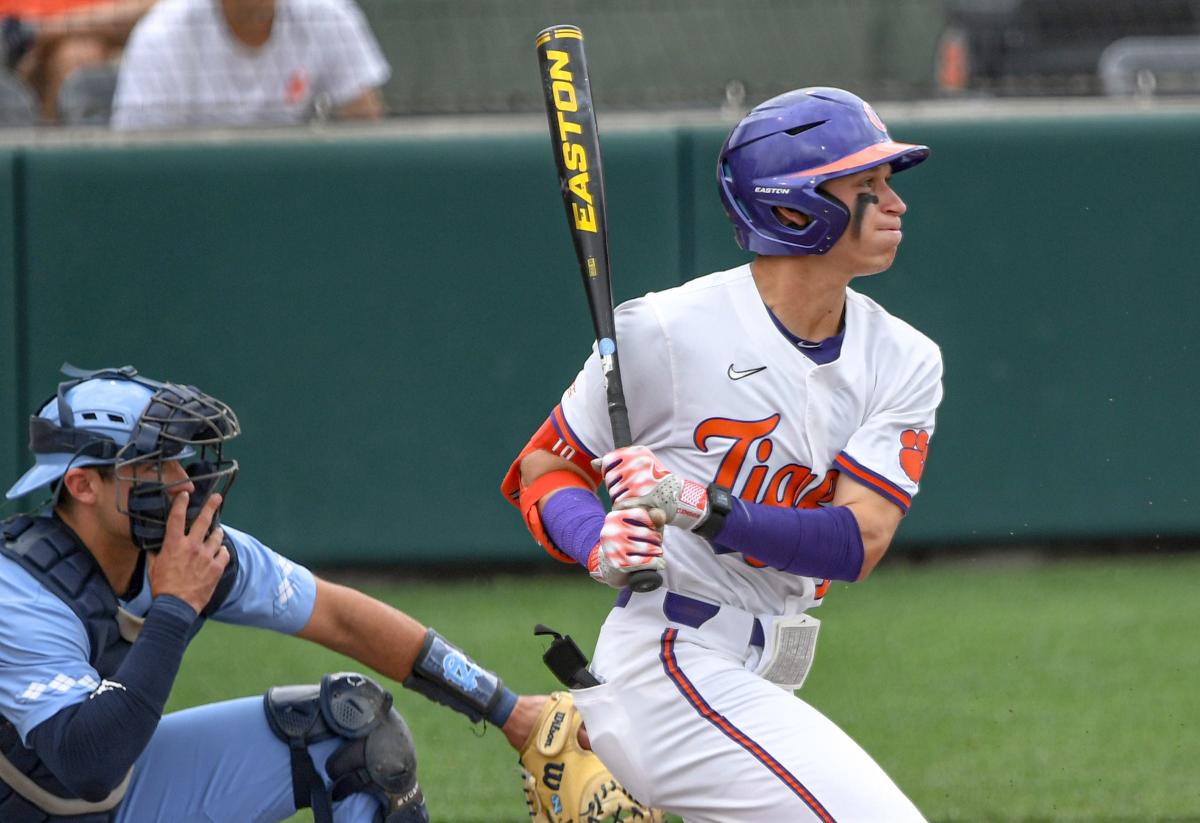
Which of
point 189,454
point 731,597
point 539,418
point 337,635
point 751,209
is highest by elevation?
point 751,209

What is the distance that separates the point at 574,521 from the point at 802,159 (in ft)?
2.67

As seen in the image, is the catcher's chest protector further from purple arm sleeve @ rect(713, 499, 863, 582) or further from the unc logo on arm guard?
purple arm sleeve @ rect(713, 499, 863, 582)

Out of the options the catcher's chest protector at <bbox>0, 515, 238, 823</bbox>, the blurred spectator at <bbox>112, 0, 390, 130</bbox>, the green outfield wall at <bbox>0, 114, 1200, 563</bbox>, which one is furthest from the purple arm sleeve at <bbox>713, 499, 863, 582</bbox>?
the blurred spectator at <bbox>112, 0, 390, 130</bbox>

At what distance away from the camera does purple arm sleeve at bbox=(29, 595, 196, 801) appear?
3146mm

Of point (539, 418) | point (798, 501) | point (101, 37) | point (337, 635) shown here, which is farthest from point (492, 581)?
point (798, 501)

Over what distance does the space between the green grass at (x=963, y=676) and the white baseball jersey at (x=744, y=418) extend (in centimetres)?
81

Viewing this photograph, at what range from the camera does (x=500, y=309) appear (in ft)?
23.9

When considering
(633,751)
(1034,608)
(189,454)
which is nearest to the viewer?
(633,751)

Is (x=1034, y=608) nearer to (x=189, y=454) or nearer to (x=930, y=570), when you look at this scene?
(x=930, y=570)

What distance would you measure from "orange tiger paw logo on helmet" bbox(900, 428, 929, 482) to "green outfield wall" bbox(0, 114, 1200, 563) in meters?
3.86

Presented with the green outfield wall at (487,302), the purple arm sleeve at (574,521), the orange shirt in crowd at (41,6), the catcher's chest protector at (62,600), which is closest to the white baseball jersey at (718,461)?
the purple arm sleeve at (574,521)

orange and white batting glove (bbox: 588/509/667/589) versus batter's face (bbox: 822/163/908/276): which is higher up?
batter's face (bbox: 822/163/908/276)

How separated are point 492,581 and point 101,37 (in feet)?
10.2

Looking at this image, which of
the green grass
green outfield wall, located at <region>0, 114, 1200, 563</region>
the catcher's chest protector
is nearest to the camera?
the catcher's chest protector
